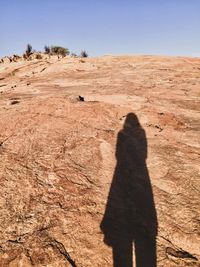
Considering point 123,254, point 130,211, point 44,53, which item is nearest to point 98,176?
point 130,211

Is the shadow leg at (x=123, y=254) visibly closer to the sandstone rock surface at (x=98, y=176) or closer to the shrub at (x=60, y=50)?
the sandstone rock surface at (x=98, y=176)

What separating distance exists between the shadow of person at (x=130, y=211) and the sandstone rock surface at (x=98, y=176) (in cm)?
2

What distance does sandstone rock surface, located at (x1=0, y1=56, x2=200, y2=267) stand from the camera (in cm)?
489

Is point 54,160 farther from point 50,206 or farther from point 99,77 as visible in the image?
point 99,77

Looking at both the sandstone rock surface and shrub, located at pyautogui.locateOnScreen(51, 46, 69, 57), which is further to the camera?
shrub, located at pyautogui.locateOnScreen(51, 46, 69, 57)

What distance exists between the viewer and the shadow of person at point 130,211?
15.9 ft

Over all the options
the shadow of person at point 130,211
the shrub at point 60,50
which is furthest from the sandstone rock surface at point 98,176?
the shrub at point 60,50

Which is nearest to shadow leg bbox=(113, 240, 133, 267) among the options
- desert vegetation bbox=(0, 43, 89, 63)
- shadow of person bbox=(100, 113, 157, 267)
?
shadow of person bbox=(100, 113, 157, 267)

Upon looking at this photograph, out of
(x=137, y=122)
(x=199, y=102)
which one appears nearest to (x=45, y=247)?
(x=137, y=122)

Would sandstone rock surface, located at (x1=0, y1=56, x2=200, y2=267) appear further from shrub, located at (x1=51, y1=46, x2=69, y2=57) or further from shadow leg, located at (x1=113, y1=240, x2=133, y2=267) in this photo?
shrub, located at (x1=51, y1=46, x2=69, y2=57)

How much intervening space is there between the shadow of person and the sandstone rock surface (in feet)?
0.06

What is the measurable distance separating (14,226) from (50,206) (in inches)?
27.3

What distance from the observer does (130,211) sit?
563cm

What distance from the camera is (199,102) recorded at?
32.8 feet
